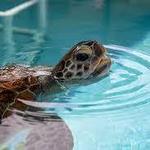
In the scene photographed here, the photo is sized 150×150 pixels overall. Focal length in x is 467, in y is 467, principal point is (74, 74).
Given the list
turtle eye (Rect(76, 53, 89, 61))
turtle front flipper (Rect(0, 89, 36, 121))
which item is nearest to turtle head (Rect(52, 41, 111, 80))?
turtle eye (Rect(76, 53, 89, 61))

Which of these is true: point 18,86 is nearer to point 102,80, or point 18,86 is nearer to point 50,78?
point 50,78

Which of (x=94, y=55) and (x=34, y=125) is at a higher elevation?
(x=94, y=55)

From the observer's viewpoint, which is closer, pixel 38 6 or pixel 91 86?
pixel 91 86

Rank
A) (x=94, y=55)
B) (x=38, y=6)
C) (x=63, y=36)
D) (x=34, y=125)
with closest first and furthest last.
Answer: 1. (x=34, y=125)
2. (x=94, y=55)
3. (x=63, y=36)
4. (x=38, y=6)

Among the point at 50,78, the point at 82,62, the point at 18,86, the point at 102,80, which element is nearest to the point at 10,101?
the point at 18,86

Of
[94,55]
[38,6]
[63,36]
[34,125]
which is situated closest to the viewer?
[34,125]

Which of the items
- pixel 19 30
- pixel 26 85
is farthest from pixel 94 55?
pixel 19 30

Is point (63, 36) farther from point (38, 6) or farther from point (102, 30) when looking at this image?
point (38, 6)
